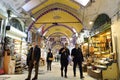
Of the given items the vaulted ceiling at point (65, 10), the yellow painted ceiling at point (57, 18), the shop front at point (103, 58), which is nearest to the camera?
the shop front at point (103, 58)

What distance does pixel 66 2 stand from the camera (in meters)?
13.4

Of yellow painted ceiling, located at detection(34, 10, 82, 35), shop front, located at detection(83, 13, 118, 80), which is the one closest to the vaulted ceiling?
yellow painted ceiling, located at detection(34, 10, 82, 35)

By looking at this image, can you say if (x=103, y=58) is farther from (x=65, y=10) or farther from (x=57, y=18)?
(x=57, y=18)

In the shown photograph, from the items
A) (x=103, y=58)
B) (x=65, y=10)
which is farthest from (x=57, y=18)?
(x=103, y=58)

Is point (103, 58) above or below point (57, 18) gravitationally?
below

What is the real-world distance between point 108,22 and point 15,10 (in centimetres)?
623

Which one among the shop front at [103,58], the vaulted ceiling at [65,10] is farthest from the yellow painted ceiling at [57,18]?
the shop front at [103,58]

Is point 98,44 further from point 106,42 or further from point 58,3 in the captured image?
point 58,3

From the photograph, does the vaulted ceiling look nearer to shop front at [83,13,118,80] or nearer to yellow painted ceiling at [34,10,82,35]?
yellow painted ceiling at [34,10,82,35]

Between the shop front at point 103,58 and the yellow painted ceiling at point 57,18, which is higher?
the yellow painted ceiling at point 57,18

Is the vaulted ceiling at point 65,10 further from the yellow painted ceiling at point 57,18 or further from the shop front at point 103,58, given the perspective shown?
the shop front at point 103,58

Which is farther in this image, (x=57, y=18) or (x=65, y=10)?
(x=57, y=18)

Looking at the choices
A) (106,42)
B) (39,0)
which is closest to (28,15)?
(39,0)

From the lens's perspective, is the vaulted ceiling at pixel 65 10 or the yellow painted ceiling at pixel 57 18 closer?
the vaulted ceiling at pixel 65 10
